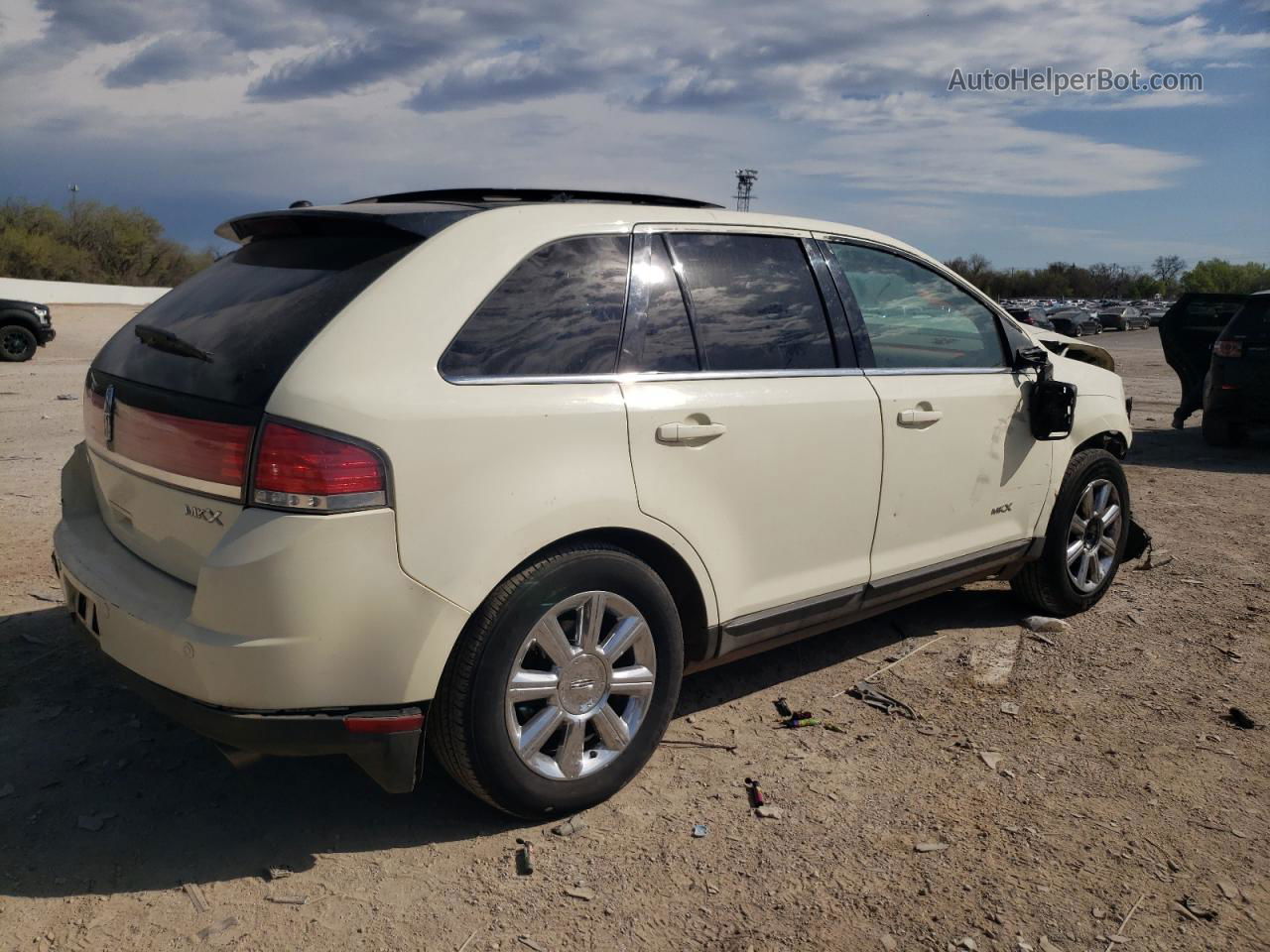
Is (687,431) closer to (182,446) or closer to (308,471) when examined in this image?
(308,471)

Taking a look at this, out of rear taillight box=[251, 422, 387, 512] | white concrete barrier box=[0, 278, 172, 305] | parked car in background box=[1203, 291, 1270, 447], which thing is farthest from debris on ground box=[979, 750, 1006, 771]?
white concrete barrier box=[0, 278, 172, 305]

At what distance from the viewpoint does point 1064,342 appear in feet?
26.5

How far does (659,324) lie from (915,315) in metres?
1.47

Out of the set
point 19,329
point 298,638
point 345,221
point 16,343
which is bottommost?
point 16,343

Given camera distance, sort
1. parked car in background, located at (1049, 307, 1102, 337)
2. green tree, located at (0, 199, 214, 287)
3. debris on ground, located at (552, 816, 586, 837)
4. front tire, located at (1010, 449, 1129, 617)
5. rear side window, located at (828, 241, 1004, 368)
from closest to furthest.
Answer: debris on ground, located at (552, 816, 586, 837) → rear side window, located at (828, 241, 1004, 368) → front tire, located at (1010, 449, 1129, 617) → parked car in background, located at (1049, 307, 1102, 337) → green tree, located at (0, 199, 214, 287)

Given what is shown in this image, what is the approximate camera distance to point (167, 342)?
3027 mm

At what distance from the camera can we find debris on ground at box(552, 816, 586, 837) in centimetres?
309

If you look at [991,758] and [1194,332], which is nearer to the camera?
[991,758]

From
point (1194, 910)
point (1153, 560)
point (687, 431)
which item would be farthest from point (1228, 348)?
point (687, 431)

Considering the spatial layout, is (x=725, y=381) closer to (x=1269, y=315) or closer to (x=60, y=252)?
(x=1269, y=315)

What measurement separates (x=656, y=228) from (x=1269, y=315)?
9425mm

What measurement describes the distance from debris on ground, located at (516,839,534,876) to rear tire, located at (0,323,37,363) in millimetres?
18834

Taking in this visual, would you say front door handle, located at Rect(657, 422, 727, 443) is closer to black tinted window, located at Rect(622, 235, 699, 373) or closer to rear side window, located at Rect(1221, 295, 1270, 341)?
black tinted window, located at Rect(622, 235, 699, 373)

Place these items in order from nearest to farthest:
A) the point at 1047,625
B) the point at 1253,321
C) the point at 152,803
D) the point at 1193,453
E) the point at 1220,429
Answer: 1. the point at 152,803
2. the point at 1047,625
3. the point at 1253,321
4. the point at 1193,453
5. the point at 1220,429
